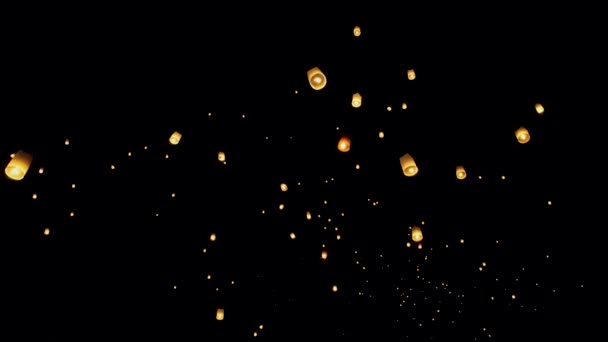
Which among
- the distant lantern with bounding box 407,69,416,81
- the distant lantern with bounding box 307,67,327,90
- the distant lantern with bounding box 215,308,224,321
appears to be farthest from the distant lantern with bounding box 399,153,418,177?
the distant lantern with bounding box 215,308,224,321

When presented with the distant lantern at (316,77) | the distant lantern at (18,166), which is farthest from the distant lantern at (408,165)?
the distant lantern at (18,166)

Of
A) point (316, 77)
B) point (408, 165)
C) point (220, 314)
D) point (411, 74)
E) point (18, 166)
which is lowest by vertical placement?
point (220, 314)

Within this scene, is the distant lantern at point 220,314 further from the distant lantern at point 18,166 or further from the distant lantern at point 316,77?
the distant lantern at point 316,77

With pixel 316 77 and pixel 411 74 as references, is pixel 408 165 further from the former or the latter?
pixel 411 74

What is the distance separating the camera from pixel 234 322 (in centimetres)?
525

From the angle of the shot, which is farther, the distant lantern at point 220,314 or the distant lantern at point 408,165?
the distant lantern at point 220,314

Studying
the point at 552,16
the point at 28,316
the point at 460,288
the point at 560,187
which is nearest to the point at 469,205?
the point at 560,187

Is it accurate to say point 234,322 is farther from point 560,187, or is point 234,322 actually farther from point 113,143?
point 560,187

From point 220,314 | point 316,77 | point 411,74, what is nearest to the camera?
point 316,77

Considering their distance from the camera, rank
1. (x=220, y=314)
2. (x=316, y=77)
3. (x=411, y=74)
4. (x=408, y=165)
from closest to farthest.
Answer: (x=316, y=77)
(x=408, y=165)
(x=411, y=74)
(x=220, y=314)

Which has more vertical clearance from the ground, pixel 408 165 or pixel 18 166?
pixel 408 165

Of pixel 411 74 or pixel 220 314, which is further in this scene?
pixel 220 314

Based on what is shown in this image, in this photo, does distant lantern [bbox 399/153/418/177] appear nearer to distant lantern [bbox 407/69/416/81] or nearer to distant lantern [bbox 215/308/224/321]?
distant lantern [bbox 407/69/416/81]

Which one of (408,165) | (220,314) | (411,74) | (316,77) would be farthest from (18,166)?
(220,314)
